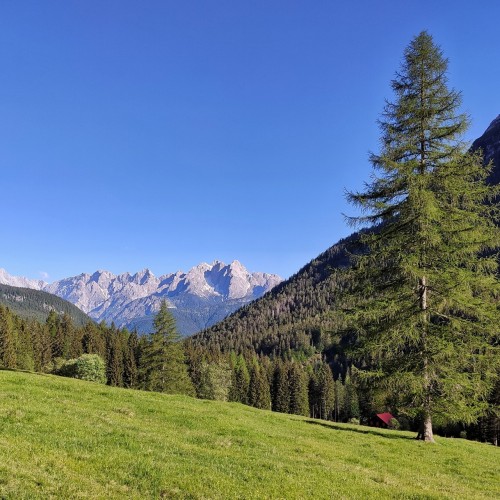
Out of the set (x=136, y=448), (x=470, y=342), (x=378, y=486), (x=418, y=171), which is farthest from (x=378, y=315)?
(x=136, y=448)

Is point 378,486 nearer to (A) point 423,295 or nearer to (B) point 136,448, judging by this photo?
(B) point 136,448

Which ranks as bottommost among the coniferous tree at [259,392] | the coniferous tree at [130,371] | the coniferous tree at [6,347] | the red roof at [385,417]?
the red roof at [385,417]

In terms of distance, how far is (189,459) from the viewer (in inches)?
448

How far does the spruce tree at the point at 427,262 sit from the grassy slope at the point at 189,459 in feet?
12.1

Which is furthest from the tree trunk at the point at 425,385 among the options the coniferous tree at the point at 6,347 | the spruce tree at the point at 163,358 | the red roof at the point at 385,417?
the red roof at the point at 385,417

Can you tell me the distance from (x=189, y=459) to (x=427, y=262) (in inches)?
705

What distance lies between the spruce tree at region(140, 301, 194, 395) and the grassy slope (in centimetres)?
5424

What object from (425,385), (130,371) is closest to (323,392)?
(130,371)

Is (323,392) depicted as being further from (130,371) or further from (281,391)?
(130,371)

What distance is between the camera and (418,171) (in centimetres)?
2541

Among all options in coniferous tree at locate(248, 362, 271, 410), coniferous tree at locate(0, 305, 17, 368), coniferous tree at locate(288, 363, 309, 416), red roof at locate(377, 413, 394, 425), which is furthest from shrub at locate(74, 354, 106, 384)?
red roof at locate(377, 413, 394, 425)

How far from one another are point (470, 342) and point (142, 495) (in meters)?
19.7

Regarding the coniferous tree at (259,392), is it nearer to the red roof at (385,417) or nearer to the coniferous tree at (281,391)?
the coniferous tree at (281,391)

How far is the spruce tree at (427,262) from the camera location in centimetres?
2189
